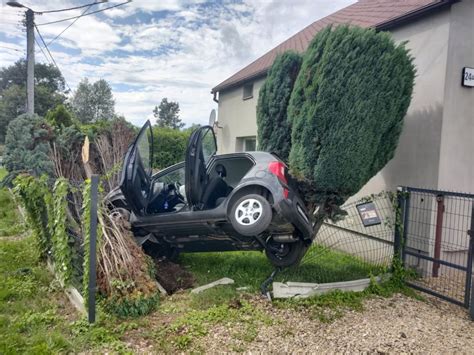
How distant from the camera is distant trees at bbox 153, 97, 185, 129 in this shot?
201ft

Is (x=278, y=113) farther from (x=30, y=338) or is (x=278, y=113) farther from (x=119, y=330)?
(x=30, y=338)

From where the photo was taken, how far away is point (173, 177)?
568cm

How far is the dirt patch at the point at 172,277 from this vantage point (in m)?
4.73

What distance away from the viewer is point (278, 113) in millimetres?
5930

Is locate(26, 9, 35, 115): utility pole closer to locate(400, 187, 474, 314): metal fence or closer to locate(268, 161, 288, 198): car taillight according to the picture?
locate(268, 161, 288, 198): car taillight

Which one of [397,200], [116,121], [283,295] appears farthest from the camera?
[116,121]

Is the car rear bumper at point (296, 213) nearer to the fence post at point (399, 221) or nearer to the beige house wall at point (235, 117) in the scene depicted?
the fence post at point (399, 221)

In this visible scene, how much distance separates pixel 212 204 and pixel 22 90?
43.7 metres

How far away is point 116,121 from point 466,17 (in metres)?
8.24

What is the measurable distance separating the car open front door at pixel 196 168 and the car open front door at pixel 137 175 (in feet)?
2.43

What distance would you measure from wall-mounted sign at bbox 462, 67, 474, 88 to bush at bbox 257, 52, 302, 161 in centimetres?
241

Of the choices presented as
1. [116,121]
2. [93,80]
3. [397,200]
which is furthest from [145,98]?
[93,80]

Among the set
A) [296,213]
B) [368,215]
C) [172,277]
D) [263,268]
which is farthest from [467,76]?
[172,277]

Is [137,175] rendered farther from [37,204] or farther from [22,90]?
[22,90]
